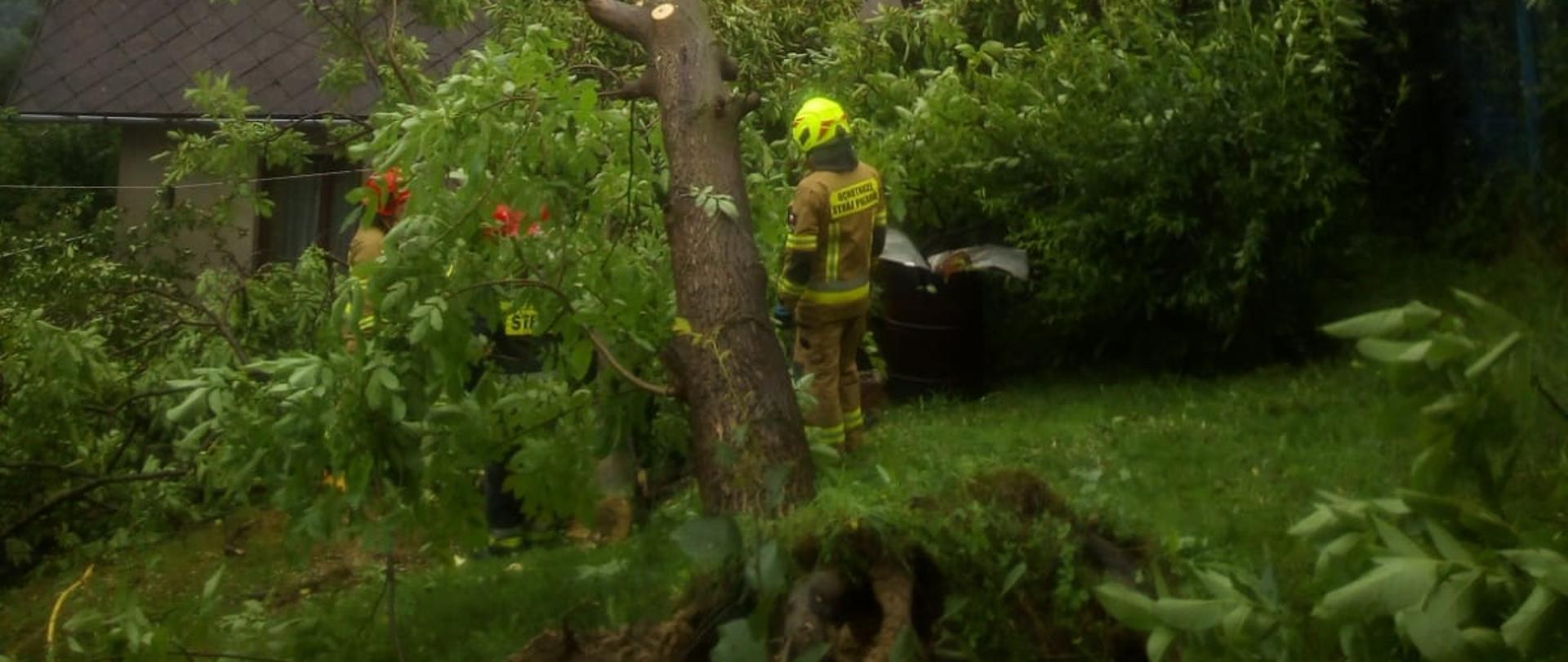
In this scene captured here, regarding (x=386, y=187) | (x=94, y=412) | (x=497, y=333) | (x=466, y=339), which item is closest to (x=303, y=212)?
(x=94, y=412)

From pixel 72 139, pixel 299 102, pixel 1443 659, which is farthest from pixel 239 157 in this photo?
pixel 72 139

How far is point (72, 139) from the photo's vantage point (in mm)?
17547

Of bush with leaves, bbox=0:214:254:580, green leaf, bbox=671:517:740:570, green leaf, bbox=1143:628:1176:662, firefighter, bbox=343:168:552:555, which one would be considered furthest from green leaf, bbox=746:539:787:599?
bush with leaves, bbox=0:214:254:580

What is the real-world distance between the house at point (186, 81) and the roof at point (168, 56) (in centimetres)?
1

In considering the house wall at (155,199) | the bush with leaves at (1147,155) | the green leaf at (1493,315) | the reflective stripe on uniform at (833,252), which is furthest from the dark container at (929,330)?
the green leaf at (1493,315)

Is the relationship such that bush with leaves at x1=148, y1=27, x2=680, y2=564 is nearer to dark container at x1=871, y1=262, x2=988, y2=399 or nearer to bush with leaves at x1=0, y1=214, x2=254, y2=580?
bush with leaves at x1=0, y1=214, x2=254, y2=580

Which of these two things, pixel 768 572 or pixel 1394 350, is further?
pixel 768 572

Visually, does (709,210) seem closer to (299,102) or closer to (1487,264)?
(1487,264)

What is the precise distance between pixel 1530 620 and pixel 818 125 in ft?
17.9

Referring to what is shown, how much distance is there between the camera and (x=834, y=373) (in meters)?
8.65

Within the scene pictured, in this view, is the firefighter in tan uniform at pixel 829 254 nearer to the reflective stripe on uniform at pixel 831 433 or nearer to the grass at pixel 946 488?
the reflective stripe on uniform at pixel 831 433

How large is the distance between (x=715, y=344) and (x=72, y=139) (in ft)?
44.5

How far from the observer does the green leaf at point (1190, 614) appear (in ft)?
12.0

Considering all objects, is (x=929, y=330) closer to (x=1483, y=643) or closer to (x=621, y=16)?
(x=621, y=16)
